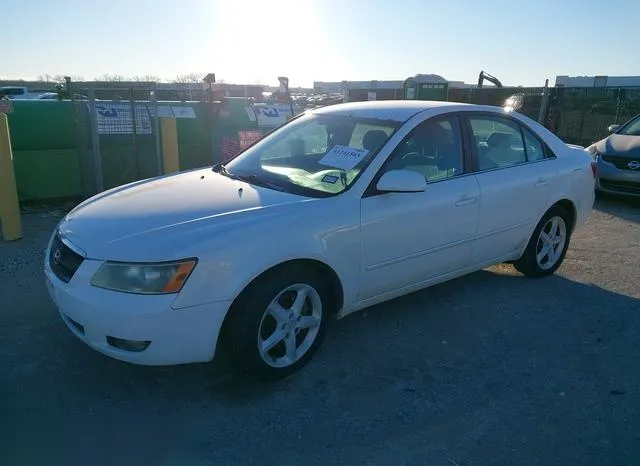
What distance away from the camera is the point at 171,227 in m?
2.90

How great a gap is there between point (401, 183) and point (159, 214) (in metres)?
1.50

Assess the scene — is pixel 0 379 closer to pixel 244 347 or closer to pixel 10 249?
pixel 244 347

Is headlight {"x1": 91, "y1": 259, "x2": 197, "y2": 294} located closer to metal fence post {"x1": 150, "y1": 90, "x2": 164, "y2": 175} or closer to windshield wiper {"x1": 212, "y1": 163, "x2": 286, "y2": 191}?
windshield wiper {"x1": 212, "y1": 163, "x2": 286, "y2": 191}

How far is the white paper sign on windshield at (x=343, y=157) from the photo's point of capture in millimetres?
3570

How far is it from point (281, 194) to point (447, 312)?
5.77 feet

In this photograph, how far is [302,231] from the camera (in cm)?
Answer: 305

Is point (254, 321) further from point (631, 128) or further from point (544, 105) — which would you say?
point (544, 105)

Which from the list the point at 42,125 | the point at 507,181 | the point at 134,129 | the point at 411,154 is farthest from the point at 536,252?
the point at 42,125

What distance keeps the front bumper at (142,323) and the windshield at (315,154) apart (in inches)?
43.6

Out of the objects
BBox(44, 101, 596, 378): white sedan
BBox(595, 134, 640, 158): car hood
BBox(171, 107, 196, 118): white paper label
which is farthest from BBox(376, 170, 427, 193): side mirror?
BBox(595, 134, 640, 158): car hood

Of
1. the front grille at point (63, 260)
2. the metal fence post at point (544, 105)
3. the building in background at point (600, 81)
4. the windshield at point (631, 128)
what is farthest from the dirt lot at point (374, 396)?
the building in background at point (600, 81)

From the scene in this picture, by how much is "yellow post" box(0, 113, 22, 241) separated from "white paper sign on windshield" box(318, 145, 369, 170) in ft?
12.9

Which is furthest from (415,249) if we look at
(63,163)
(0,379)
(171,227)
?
(63,163)

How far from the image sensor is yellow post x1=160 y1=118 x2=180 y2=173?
737 centimetres
